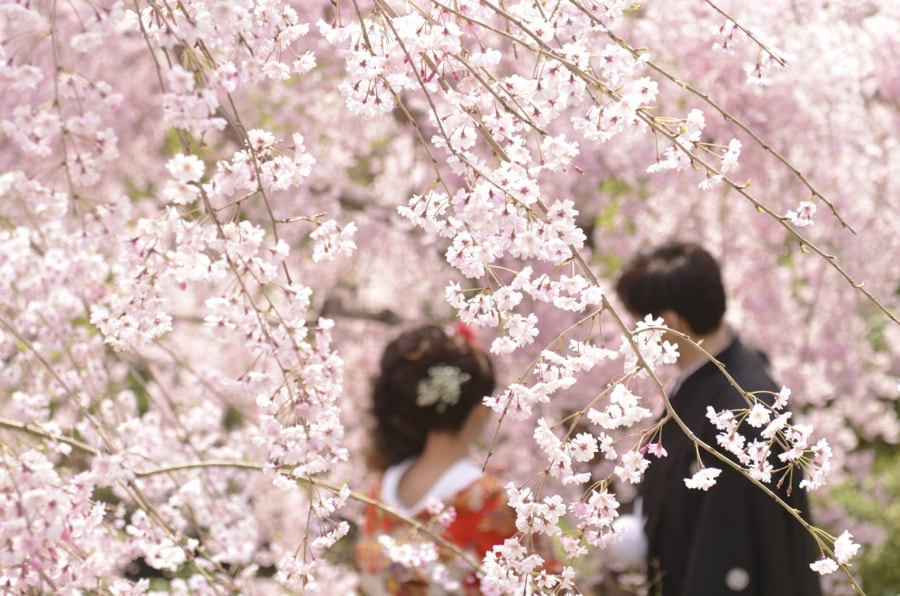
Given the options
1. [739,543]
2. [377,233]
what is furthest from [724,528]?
[377,233]

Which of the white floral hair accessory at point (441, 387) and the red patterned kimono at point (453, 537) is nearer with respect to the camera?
the red patterned kimono at point (453, 537)

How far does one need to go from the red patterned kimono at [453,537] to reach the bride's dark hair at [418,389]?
0.16m

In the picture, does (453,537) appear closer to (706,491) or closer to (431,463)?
(431,463)

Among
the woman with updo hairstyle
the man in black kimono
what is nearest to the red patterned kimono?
the woman with updo hairstyle

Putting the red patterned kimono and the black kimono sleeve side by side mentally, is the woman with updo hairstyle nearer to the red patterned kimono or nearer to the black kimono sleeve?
the red patterned kimono

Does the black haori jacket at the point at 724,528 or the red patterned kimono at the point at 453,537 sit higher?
the black haori jacket at the point at 724,528

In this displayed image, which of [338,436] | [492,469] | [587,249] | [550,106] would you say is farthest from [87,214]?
[587,249]

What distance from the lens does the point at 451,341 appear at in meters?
2.77

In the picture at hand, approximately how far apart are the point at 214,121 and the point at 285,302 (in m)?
0.27

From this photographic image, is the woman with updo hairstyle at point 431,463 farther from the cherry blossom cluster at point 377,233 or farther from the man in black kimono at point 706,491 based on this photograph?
the man in black kimono at point 706,491

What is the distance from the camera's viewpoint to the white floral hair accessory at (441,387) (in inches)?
104

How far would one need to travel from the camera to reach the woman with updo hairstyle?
2473mm

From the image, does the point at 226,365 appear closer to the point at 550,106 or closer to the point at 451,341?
the point at 451,341

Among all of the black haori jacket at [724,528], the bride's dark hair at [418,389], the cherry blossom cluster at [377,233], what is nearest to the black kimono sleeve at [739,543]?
the black haori jacket at [724,528]
